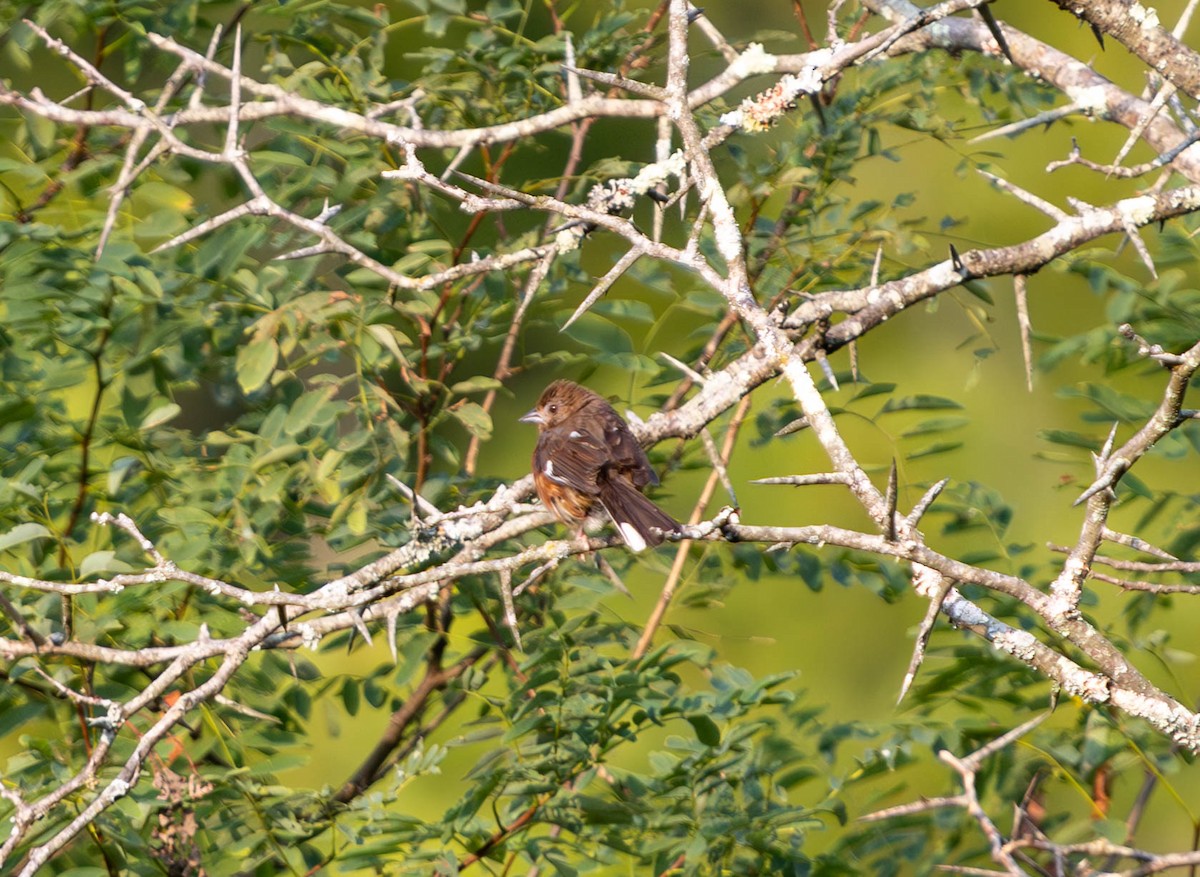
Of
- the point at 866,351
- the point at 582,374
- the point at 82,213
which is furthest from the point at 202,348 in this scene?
the point at 866,351

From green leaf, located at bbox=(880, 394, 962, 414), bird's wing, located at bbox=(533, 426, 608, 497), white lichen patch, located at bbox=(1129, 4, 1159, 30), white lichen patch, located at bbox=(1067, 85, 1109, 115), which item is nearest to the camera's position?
white lichen patch, located at bbox=(1129, 4, 1159, 30)

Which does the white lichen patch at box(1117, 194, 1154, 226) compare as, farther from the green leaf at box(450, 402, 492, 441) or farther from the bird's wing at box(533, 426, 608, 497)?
the green leaf at box(450, 402, 492, 441)

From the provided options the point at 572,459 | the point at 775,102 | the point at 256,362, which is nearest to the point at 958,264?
the point at 775,102

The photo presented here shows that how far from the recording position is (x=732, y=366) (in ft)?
11.6

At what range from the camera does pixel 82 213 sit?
4012 millimetres

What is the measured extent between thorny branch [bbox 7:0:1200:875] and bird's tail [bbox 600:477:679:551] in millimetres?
103

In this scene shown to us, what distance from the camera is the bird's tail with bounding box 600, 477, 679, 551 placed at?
3.87 m

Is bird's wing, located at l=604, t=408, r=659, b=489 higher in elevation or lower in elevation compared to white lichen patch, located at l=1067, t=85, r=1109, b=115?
lower

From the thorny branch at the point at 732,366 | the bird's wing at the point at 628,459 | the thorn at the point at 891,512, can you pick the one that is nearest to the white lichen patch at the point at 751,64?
the thorny branch at the point at 732,366

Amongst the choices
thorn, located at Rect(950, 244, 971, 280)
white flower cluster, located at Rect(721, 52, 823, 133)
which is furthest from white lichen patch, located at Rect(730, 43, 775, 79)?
thorn, located at Rect(950, 244, 971, 280)

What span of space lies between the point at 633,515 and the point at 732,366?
678 millimetres

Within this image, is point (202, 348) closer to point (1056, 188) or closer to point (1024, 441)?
point (1024, 441)

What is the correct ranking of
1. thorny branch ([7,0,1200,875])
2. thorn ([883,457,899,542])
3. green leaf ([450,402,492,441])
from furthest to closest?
green leaf ([450,402,492,441]) → thorny branch ([7,0,1200,875]) → thorn ([883,457,899,542])

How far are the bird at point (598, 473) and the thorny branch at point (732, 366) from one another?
124 mm
